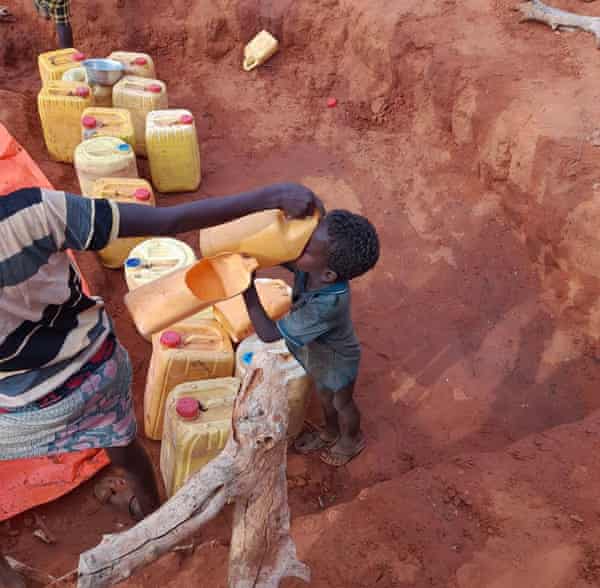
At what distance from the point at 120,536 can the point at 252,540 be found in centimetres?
44

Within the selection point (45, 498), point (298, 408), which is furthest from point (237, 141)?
point (45, 498)

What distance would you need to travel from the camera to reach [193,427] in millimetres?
2568

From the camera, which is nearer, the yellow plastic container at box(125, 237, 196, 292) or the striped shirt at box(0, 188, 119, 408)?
the striped shirt at box(0, 188, 119, 408)

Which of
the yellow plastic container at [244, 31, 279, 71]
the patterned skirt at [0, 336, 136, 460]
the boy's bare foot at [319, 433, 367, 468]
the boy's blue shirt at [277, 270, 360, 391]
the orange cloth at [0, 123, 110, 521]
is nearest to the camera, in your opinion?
the patterned skirt at [0, 336, 136, 460]

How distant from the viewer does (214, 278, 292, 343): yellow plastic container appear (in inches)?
121

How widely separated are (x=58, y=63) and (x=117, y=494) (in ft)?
13.4

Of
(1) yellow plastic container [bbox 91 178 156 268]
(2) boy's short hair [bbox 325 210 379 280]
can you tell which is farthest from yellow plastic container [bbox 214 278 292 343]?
(1) yellow plastic container [bbox 91 178 156 268]

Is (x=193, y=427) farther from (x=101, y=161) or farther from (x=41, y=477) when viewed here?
(x=101, y=161)

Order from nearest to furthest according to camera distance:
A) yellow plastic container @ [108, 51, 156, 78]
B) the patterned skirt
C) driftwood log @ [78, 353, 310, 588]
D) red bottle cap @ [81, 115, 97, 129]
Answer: driftwood log @ [78, 353, 310, 588] < the patterned skirt < red bottle cap @ [81, 115, 97, 129] < yellow plastic container @ [108, 51, 156, 78]

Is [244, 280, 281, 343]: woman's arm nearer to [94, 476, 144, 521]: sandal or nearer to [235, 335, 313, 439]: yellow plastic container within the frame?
[235, 335, 313, 439]: yellow plastic container

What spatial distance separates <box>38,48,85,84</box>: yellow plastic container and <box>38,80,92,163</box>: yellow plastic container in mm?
245

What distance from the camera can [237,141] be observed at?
582 centimetres

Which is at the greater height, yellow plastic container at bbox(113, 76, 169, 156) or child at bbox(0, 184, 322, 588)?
child at bbox(0, 184, 322, 588)

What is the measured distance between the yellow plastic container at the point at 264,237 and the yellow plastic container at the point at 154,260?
Result: 1165 millimetres
